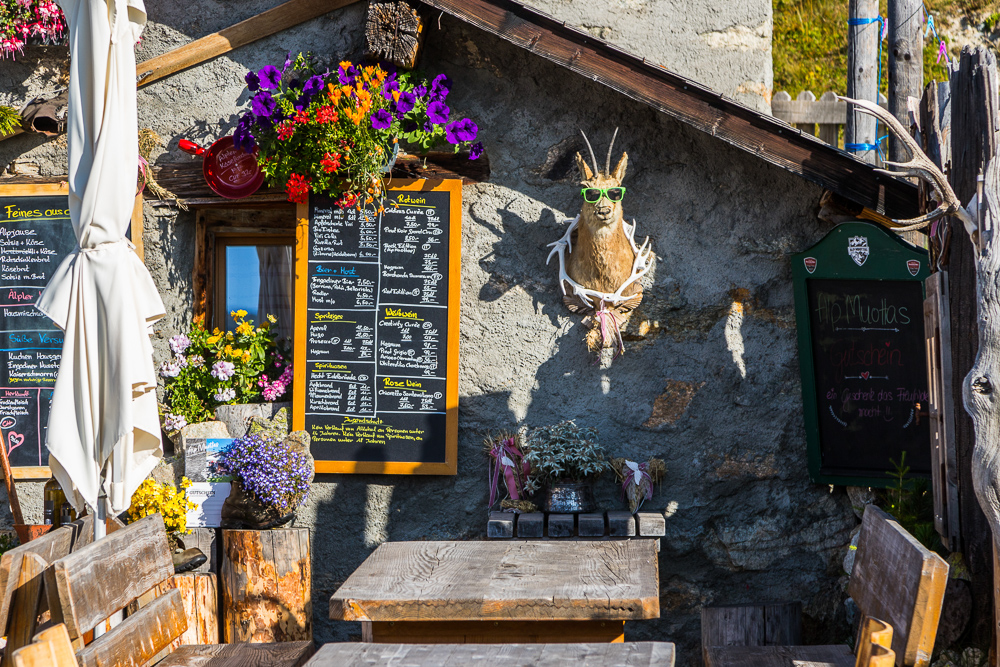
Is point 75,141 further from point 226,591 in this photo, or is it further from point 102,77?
point 226,591

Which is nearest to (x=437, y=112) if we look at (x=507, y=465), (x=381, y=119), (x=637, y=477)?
(x=381, y=119)

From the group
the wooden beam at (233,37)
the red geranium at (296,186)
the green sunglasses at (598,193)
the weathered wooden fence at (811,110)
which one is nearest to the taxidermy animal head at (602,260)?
the green sunglasses at (598,193)

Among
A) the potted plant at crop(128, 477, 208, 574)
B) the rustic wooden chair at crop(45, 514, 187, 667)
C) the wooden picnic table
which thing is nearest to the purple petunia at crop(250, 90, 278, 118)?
the potted plant at crop(128, 477, 208, 574)

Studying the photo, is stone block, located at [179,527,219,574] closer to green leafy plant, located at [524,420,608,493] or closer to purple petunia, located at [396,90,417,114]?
green leafy plant, located at [524,420,608,493]

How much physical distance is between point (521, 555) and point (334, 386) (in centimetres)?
193

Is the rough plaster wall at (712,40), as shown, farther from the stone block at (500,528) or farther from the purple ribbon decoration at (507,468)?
the stone block at (500,528)

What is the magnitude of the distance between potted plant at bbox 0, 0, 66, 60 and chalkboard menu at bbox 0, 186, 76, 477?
2.75 ft

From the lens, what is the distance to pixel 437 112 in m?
4.70

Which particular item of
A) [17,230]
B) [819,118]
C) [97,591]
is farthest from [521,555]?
[819,118]

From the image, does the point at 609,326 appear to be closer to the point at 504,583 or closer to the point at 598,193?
the point at 598,193

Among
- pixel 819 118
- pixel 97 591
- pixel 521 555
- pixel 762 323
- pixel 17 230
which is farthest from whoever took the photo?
pixel 819 118

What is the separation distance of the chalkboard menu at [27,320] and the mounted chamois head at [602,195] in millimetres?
3032

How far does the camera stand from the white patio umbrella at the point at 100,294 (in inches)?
134

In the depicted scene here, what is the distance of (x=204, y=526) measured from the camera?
4.83 m
